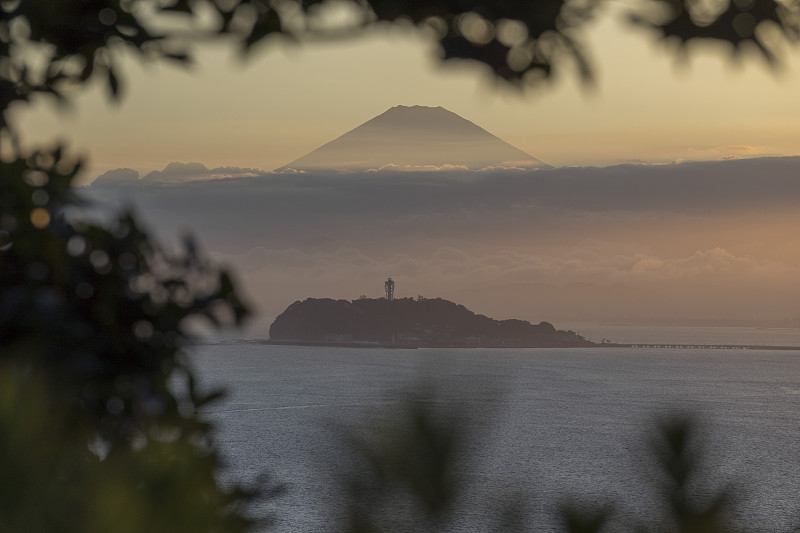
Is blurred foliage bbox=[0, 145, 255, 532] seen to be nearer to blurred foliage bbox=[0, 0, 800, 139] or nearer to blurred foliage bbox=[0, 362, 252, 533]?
blurred foliage bbox=[0, 0, 800, 139]

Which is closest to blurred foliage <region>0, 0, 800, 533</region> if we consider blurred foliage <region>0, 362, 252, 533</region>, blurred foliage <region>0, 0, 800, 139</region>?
blurred foliage <region>0, 0, 800, 139</region>

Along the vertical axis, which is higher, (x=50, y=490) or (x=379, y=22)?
(x=379, y=22)

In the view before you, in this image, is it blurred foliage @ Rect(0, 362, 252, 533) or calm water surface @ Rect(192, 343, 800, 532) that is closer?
blurred foliage @ Rect(0, 362, 252, 533)

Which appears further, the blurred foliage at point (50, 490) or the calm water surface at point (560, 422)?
the calm water surface at point (560, 422)

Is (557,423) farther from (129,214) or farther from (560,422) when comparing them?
(129,214)

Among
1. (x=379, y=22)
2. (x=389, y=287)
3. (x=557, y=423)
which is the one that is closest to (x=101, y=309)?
(x=379, y=22)

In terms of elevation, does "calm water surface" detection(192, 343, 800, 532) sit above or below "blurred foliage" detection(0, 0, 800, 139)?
below

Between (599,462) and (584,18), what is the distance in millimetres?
92018

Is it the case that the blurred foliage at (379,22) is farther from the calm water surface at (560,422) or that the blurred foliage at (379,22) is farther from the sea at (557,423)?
the calm water surface at (560,422)

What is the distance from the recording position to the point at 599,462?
9056cm

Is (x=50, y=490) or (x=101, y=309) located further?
(x=101, y=309)

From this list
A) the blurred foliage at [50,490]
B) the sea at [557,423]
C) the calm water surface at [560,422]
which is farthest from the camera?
the calm water surface at [560,422]

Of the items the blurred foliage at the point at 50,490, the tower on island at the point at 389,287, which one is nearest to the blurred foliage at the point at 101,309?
the blurred foliage at the point at 50,490

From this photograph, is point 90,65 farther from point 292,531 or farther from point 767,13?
point 292,531
